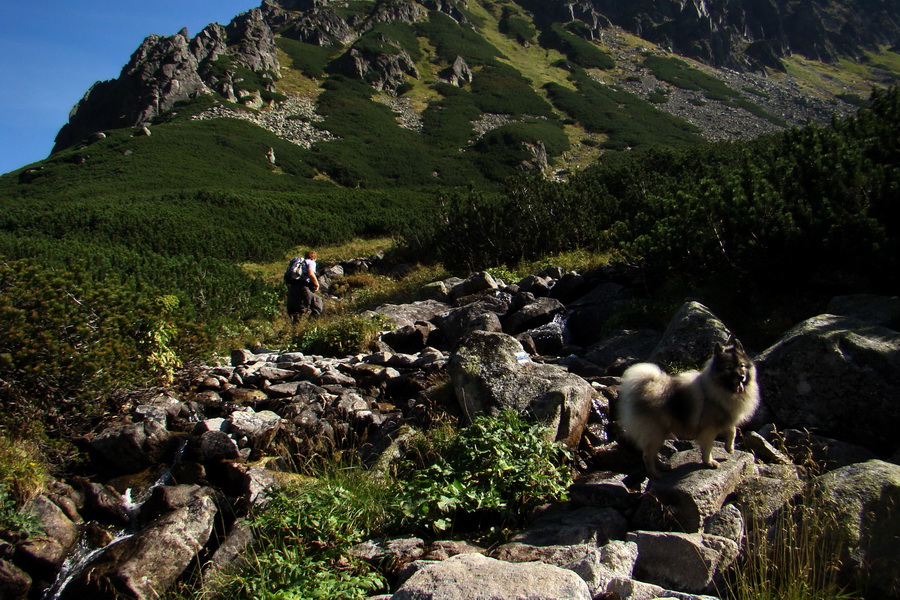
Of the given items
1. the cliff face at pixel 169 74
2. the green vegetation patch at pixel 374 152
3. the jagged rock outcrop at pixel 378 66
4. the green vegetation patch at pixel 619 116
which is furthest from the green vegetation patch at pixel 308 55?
the green vegetation patch at pixel 619 116

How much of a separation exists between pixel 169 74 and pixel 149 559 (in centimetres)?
8264

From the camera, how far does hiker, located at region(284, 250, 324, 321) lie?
12500 mm

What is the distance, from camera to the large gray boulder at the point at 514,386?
482cm

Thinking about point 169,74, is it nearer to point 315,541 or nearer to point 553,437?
point 553,437

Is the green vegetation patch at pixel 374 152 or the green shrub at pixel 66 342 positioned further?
the green vegetation patch at pixel 374 152

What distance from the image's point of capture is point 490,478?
3.93 meters

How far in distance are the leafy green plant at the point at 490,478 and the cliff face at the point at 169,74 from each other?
77.5 m

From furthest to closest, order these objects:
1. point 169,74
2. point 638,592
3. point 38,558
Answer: point 169,74
point 38,558
point 638,592

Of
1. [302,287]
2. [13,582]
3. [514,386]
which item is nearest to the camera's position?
[13,582]

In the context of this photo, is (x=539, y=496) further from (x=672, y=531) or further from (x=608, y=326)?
(x=608, y=326)

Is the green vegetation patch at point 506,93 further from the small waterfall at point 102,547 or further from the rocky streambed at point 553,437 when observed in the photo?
the small waterfall at point 102,547

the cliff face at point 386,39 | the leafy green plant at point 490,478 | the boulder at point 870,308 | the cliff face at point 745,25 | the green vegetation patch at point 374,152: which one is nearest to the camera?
the leafy green plant at point 490,478

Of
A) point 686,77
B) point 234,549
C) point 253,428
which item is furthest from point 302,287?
point 686,77

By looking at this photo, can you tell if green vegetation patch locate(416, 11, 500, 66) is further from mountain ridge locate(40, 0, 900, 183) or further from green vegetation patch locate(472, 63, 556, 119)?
green vegetation patch locate(472, 63, 556, 119)
